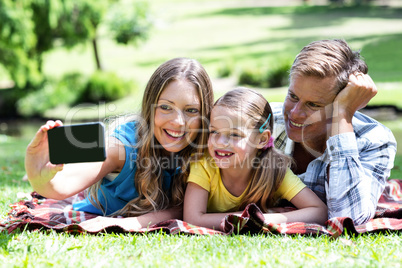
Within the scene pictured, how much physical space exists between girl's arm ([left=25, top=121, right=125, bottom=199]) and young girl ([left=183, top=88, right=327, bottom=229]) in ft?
1.99

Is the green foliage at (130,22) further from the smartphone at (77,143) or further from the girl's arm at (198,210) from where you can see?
the smartphone at (77,143)

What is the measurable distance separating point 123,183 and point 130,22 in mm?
18853

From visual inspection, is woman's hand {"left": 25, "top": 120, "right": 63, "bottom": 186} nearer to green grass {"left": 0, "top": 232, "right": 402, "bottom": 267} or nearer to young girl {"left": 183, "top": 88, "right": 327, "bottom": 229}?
green grass {"left": 0, "top": 232, "right": 402, "bottom": 267}

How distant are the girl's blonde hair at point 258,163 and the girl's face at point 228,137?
51mm

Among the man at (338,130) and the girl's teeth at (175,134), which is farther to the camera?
the girl's teeth at (175,134)

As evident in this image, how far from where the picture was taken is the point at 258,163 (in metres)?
3.79

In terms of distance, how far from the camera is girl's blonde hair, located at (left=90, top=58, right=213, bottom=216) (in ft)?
12.3

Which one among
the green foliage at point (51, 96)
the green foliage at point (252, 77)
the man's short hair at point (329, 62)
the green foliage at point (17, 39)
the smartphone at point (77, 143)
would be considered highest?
the man's short hair at point (329, 62)

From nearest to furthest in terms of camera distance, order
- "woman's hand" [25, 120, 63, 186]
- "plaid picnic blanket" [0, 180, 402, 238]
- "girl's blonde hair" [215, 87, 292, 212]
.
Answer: "woman's hand" [25, 120, 63, 186]
"plaid picnic blanket" [0, 180, 402, 238]
"girl's blonde hair" [215, 87, 292, 212]

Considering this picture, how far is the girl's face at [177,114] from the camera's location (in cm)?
369

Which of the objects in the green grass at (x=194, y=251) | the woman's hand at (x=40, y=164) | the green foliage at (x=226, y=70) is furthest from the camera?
the green foliage at (x=226, y=70)

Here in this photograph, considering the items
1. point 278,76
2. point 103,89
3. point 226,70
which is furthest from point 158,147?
point 103,89

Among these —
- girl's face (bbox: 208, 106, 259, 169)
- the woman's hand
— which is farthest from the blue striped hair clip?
the woman's hand

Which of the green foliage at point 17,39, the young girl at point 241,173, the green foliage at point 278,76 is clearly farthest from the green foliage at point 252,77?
the young girl at point 241,173
